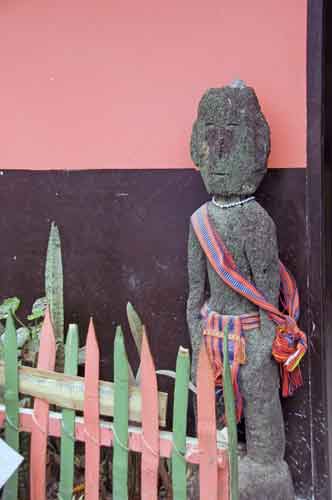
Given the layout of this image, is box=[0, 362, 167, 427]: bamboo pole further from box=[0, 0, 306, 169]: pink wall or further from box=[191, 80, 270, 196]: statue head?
box=[0, 0, 306, 169]: pink wall

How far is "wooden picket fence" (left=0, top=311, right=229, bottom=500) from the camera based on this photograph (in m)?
1.74

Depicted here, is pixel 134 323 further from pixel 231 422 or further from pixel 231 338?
pixel 231 422

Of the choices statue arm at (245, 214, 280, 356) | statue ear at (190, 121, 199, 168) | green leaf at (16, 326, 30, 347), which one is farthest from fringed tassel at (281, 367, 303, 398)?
green leaf at (16, 326, 30, 347)

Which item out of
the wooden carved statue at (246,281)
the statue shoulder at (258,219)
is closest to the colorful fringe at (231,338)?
the wooden carved statue at (246,281)

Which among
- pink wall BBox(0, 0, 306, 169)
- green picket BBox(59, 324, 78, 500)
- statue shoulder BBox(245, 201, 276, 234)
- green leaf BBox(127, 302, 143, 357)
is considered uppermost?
pink wall BBox(0, 0, 306, 169)

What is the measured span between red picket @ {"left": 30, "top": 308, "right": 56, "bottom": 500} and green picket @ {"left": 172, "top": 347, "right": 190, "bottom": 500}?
49 cm

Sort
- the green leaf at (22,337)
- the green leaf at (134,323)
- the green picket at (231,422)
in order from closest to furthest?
the green picket at (231,422) < the green leaf at (134,323) < the green leaf at (22,337)

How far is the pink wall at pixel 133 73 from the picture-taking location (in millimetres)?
2301

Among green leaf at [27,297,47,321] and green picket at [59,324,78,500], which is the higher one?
green leaf at [27,297,47,321]

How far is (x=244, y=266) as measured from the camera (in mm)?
2197

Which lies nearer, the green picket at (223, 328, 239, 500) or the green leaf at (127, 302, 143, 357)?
the green picket at (223, 328, 239, 500)

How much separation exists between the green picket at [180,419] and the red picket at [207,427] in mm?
54

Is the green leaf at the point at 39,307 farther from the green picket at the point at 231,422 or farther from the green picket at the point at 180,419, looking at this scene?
the green picket at the point at 231,422

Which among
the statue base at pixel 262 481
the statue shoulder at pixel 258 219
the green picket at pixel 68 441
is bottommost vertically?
the statue base at pixel 262 481
